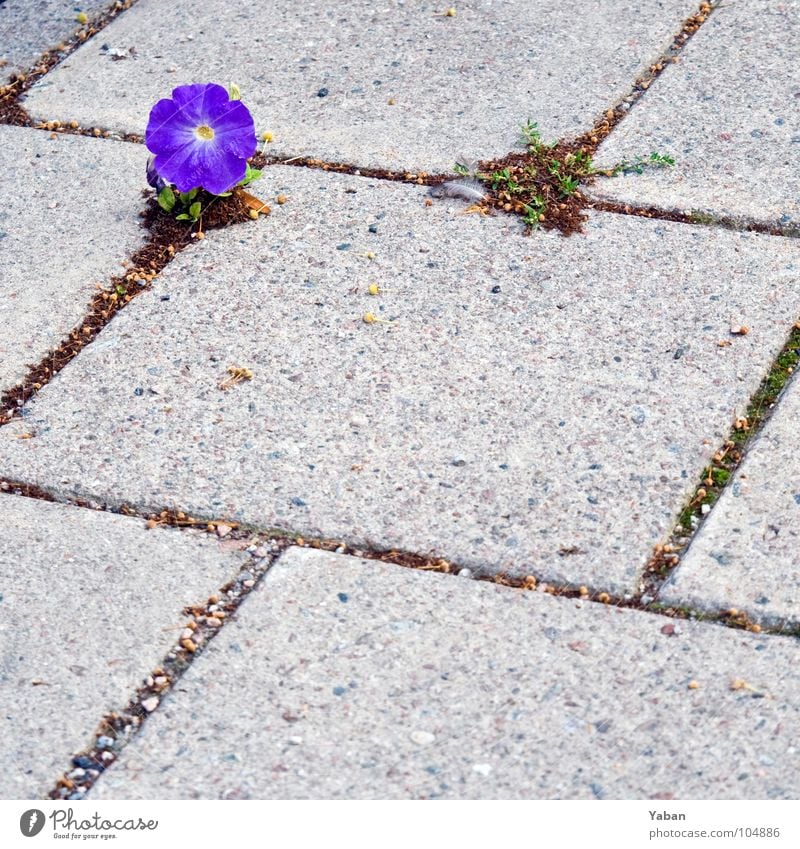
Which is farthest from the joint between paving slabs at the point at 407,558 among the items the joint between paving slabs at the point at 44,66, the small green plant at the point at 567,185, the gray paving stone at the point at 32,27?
the gray paving stone at the point at 32,27

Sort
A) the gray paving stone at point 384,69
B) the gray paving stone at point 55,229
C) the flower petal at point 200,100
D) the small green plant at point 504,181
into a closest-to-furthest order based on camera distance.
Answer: the gray paving stone at point 55,229, the flower petal at point 200,100, the small green plant at point 504,181, the gray paving stone at point 384,69

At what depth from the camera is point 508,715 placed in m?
1.96

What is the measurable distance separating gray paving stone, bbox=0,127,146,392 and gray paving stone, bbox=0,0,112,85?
0.45m

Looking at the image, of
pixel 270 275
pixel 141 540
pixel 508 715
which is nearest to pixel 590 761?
pixel 508 715

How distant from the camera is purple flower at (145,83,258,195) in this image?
2.97 meters

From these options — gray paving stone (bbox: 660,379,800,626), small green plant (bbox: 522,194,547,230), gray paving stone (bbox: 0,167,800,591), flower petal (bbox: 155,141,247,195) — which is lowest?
gray paving stone (bbox: 660,379,800,626)

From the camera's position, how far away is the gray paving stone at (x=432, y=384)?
7.58ft

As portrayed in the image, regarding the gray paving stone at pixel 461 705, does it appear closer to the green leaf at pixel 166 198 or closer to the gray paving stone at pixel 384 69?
the green leaf at pixel 166 198

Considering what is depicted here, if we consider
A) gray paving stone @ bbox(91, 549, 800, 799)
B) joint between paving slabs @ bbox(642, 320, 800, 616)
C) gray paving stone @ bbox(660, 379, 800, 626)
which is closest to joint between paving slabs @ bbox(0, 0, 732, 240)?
joint between paving slabs @ bbox(642, 320, 800, 616)

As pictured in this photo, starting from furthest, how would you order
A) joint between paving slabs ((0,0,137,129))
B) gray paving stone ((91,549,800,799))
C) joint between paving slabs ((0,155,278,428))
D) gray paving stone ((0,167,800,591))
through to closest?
joint between paving slabs ((0,0,137,129)) → joint between paving slabs ((0,155,278,428)) → gray paving stone ((0,167,800,591)) → gray paving stone ((91,549,800,799))

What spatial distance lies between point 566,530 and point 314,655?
1.66 ft

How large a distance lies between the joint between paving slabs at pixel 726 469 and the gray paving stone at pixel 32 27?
2.35 metres

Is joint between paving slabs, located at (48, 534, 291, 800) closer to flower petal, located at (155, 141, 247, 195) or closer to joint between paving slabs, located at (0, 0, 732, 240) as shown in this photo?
flower petal, located at (155, 141, 247, 195)

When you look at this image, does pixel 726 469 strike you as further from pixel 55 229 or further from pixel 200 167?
pixel 55 229
